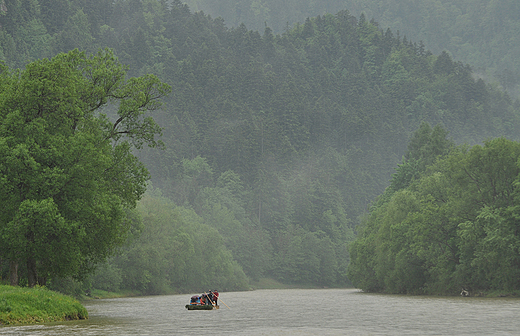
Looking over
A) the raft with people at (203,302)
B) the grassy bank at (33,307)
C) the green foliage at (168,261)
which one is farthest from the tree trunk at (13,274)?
the green foliage at (168,261)

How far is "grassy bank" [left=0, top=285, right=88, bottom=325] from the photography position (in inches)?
1419

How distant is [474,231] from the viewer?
266ft

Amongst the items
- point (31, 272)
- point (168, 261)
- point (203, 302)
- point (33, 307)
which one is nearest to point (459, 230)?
point (203, 302)

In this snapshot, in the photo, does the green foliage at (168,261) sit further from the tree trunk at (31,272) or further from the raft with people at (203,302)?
the tree trunk at (31,272)

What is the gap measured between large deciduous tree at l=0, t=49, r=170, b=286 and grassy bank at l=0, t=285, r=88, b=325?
11.7 feet

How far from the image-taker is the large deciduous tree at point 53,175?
1670 inches

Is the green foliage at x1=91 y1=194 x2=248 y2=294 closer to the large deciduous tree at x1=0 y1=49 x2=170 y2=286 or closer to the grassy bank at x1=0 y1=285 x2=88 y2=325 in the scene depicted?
the large deciduous tree at x1=0 y1=49 x2=170 y2=286

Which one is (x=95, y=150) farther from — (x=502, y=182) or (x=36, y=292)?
(x=502, y=182)

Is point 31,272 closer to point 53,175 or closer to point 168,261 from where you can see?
point 53,175

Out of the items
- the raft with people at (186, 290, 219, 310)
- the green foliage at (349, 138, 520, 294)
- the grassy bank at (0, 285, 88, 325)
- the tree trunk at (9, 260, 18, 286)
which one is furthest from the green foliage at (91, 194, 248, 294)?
the grassy bank at (0, 285, 88, 325)

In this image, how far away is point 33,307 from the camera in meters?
38.2

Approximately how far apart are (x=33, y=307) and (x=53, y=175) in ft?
30.3

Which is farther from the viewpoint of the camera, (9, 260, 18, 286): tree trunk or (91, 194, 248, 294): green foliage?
(91, 194, 248, 294): green foliage

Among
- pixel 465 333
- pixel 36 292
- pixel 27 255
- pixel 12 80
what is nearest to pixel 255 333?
pixel 465 333
